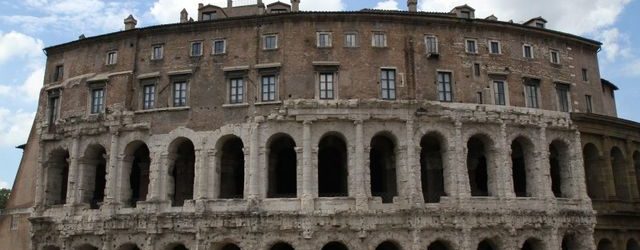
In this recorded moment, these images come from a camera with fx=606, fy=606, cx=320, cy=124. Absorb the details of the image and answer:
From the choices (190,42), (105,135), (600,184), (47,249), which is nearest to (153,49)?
(190,42)

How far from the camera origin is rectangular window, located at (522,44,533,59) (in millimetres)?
27500

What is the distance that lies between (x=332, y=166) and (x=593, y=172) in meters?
12.5

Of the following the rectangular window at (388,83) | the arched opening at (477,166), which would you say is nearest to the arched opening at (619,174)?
the arched opening at (477,166)

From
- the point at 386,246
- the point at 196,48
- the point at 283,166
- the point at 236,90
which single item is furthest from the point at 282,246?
the point at 196,48

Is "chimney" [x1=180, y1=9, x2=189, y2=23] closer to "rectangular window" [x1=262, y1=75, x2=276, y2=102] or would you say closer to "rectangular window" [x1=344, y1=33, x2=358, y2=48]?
"rectangular window" [x1=262, y1=75, x2=276, y2=102]

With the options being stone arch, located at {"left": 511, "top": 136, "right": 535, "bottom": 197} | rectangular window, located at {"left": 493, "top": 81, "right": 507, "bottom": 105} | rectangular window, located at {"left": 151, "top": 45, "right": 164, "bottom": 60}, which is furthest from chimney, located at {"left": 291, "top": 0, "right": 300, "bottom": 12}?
stone arch, located at {"left": 511, "top": 136, "right": 535, "bottom": 197}

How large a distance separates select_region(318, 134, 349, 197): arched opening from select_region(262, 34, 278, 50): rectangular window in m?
4.50

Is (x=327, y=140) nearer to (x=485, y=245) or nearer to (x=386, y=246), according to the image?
(x=386, y=246)

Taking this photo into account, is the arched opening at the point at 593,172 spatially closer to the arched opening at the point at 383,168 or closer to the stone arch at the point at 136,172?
the arched opening at the point at 383,168

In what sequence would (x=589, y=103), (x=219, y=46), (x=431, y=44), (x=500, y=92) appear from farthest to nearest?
(x=589, y=103), (x=500, y=92), (x=219, y=46), (x=431, y=44)

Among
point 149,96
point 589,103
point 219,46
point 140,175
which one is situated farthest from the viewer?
point 589,103

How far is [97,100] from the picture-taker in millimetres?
27641

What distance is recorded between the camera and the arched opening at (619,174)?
29.4 m

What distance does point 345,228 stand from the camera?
23.4 metres
